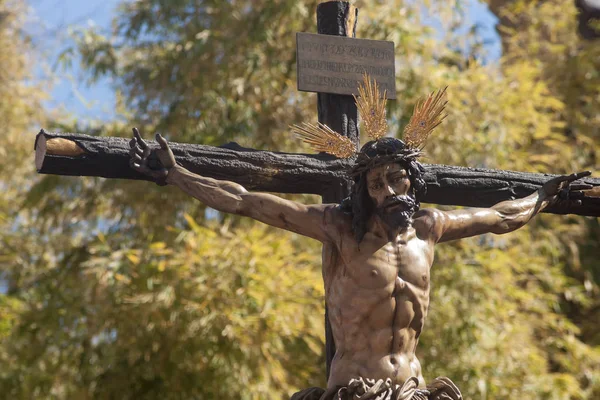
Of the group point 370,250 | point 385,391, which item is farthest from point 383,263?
point 385,391

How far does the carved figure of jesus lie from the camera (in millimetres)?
5000

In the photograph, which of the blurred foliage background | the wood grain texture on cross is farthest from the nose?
the blurred foliage background

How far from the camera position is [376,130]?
17.0 feet

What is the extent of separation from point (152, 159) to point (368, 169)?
2.91 feet

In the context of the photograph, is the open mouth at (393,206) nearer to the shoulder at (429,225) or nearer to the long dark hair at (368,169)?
the long dark hair at (368,169)

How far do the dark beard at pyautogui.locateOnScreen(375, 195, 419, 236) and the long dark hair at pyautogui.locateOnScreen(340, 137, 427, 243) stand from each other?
76 millimetres

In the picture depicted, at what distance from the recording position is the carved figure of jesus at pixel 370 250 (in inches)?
197

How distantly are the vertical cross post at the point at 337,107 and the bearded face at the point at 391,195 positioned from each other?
51 centimetres

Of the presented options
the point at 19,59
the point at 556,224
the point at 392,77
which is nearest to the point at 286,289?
the point at 556,224

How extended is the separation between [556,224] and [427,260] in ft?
27.3

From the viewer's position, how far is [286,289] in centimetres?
1055

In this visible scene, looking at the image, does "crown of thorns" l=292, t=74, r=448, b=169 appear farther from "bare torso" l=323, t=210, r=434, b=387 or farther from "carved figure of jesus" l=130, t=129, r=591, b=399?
"bare torso" l=323, t=210, r=434, b=387

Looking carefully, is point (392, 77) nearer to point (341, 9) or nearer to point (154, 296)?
point (341, 9)

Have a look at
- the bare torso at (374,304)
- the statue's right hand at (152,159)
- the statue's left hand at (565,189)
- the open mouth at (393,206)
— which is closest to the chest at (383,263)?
the bare torso at (374,304)
